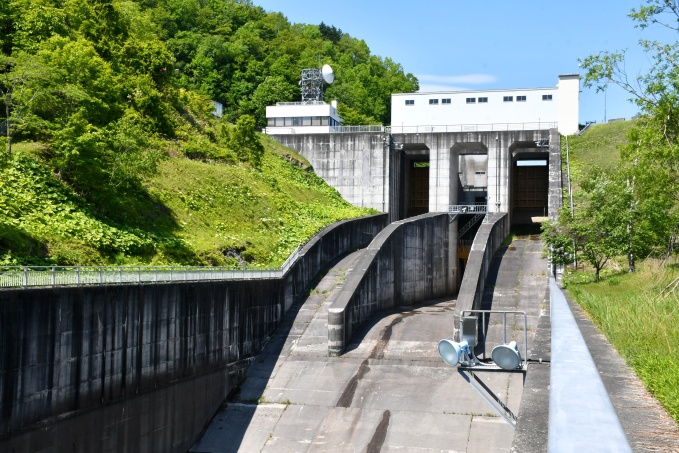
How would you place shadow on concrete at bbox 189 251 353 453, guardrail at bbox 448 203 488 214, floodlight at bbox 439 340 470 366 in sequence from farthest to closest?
guardrail at bbox 448 203 488 214 < shadow on concrete at bbox 189 251 353 453 < floodlight at bbox 439 340 470 366

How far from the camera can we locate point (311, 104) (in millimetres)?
57969

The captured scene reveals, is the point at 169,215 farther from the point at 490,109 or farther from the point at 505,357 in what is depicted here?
the point at 490,109

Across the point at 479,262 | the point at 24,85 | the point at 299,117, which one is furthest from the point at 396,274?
the point at 299,117

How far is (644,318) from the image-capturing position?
11.5 m

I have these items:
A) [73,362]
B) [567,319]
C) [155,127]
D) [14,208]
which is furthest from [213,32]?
[567,319]

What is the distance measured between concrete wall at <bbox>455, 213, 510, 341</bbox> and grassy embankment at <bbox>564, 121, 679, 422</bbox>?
3.66m

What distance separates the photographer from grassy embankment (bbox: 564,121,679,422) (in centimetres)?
716

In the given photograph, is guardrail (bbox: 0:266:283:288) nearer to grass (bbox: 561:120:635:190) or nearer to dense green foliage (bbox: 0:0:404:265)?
dense green foliage (bbox: 0:0:404:265)

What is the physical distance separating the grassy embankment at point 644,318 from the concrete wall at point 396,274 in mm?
7556

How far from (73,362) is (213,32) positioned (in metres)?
91.5

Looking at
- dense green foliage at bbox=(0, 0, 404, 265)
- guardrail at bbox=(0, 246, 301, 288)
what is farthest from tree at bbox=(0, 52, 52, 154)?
guardrail at bbox=(0, 246, 301, 288)

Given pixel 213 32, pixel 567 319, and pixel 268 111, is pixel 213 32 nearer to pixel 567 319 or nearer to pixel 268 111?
pixel 268 111

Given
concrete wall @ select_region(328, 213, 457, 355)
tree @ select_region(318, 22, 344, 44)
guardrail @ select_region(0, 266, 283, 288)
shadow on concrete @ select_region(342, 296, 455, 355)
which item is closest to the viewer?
guardrail @ select_region(0, 266, 283, 288)

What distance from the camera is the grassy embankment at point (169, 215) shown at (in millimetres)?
21406
